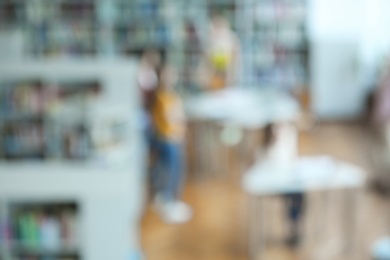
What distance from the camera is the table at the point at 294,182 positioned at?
18.9 feet

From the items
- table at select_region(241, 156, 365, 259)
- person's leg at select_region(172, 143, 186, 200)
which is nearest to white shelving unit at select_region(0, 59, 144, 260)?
table at select_region(241, 156, 365, 259)

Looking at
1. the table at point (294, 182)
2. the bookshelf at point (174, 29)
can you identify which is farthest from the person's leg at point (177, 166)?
the bookshelf at point (174, 29)

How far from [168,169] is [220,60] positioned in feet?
8.62

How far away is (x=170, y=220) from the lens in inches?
279

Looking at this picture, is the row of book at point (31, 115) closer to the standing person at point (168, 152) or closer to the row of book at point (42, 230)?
the standing person at point (168, 152)

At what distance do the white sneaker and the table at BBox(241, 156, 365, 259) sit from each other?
2.93 feet

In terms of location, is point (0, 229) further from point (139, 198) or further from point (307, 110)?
point (307, 110)

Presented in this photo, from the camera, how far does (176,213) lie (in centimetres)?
723

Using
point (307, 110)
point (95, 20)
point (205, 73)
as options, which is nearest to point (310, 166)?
point (205, 73)

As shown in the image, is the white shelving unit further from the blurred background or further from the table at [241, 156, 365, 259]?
the table at [241, 156, 365, 259]

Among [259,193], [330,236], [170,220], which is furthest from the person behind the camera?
[170,220]

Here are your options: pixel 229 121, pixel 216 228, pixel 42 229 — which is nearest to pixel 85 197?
pixel 42 229

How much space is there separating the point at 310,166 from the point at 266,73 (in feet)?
15.4

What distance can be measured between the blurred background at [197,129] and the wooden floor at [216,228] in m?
0.02
